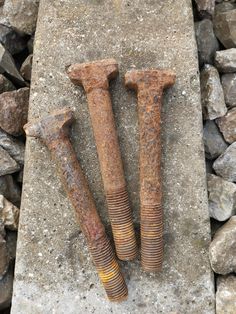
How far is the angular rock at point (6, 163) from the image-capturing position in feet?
11.2

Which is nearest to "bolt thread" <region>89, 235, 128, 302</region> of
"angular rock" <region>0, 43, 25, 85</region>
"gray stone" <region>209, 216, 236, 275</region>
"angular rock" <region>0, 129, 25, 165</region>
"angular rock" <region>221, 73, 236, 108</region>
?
"gray stone" <region>209, 216, 236, 275</region>

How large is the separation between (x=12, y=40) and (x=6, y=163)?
3.71ft

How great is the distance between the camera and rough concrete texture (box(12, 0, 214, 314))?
3145 mm

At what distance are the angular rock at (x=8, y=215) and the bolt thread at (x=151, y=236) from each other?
3.38 ft

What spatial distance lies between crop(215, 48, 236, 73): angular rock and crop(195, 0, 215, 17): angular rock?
35cm

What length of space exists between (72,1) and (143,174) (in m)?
1.50

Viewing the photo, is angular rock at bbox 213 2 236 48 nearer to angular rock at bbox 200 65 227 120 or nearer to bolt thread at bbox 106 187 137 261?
angular rock at bbox 200 65 227 120

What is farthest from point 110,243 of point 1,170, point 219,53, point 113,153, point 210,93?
point 219,53

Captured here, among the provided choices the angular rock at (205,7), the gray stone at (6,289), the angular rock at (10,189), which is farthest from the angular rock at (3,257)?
the angular rock at (205,7)

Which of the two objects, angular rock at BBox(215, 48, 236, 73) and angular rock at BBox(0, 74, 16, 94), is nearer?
angular rock at BBox(215, 48, 236, 73)

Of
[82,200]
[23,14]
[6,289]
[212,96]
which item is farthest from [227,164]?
[23,14]

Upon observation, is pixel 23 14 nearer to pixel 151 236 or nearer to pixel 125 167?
pixel 125 167

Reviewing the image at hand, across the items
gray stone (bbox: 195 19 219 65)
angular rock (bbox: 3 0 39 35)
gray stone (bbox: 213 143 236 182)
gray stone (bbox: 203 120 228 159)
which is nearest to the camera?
gray stone (bbox: 213 143 236 182)

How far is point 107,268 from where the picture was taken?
2984 millimetres
